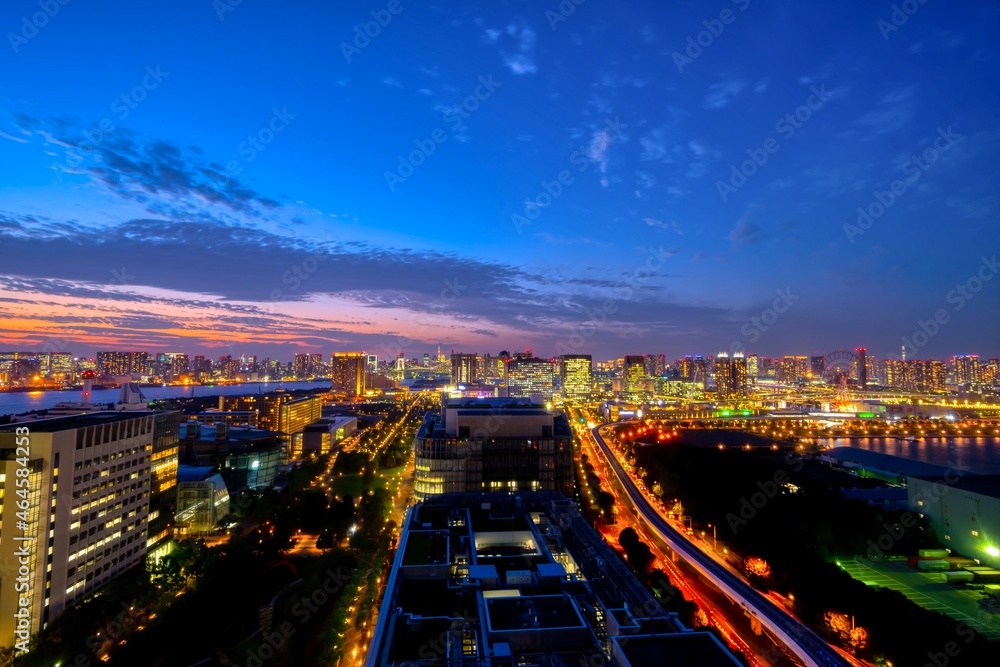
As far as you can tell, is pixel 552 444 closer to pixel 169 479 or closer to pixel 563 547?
pixel 563 547

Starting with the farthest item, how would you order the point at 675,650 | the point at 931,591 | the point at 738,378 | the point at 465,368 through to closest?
the point at 465,368
the point at 738,378
the point at 931,591
the point at 675,650

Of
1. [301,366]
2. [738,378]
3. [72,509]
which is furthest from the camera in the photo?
[301,366]

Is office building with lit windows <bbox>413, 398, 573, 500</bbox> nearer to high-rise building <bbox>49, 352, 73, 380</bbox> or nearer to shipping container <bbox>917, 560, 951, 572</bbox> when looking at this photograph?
shipping container <bbox>917, 560, 951, 572</bbox>

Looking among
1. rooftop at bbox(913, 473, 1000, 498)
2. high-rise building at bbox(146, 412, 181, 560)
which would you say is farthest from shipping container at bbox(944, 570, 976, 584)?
high-rise building at bbox(146, 412, 181, 560)

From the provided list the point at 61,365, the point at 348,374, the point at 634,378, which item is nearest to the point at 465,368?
the point at 348,374

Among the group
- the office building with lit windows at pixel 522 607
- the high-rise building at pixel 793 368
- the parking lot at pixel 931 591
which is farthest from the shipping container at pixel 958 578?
the high-rise building at pixel 793 368

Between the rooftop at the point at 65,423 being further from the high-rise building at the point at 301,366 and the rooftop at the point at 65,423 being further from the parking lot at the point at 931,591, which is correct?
the high-rise building at the point at 301,366

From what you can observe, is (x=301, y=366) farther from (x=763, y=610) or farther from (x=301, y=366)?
(x=763, y=610)
